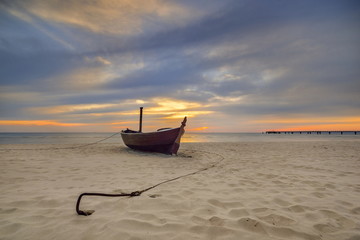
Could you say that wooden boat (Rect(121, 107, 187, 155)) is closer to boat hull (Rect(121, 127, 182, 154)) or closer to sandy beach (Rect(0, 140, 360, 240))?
boat hull (Rect(121, 127, 182, 154))

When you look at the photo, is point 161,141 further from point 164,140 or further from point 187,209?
point 187,209

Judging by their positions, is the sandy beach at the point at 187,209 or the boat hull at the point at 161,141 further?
the boat hull at the point at 161,141

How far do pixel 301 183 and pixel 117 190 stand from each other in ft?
13.4

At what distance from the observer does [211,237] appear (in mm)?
2184

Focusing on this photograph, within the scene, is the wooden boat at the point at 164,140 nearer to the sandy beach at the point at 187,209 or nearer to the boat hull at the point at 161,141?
the boat hull at the point at 161,141

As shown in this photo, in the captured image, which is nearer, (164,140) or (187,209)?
(187,209)

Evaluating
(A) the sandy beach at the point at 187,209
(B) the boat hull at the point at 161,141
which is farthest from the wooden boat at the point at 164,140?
(A) the sandy beach at the point at 187,209

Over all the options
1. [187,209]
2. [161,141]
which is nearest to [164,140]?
[161,141]

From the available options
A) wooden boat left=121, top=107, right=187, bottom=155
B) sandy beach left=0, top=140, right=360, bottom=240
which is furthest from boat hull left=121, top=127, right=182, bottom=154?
sandy beach left=0, top=140, right=360, bottom=240

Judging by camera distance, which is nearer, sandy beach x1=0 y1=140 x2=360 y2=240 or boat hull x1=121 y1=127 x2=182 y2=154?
sandy beach x1=0 y1=140 x2=360 y2=240

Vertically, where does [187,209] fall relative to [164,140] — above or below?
below

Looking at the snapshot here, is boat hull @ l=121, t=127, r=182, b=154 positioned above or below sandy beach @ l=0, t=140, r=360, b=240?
above

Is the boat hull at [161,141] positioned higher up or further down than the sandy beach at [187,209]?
higher up

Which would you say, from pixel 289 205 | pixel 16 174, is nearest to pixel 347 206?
pixel 289 205
